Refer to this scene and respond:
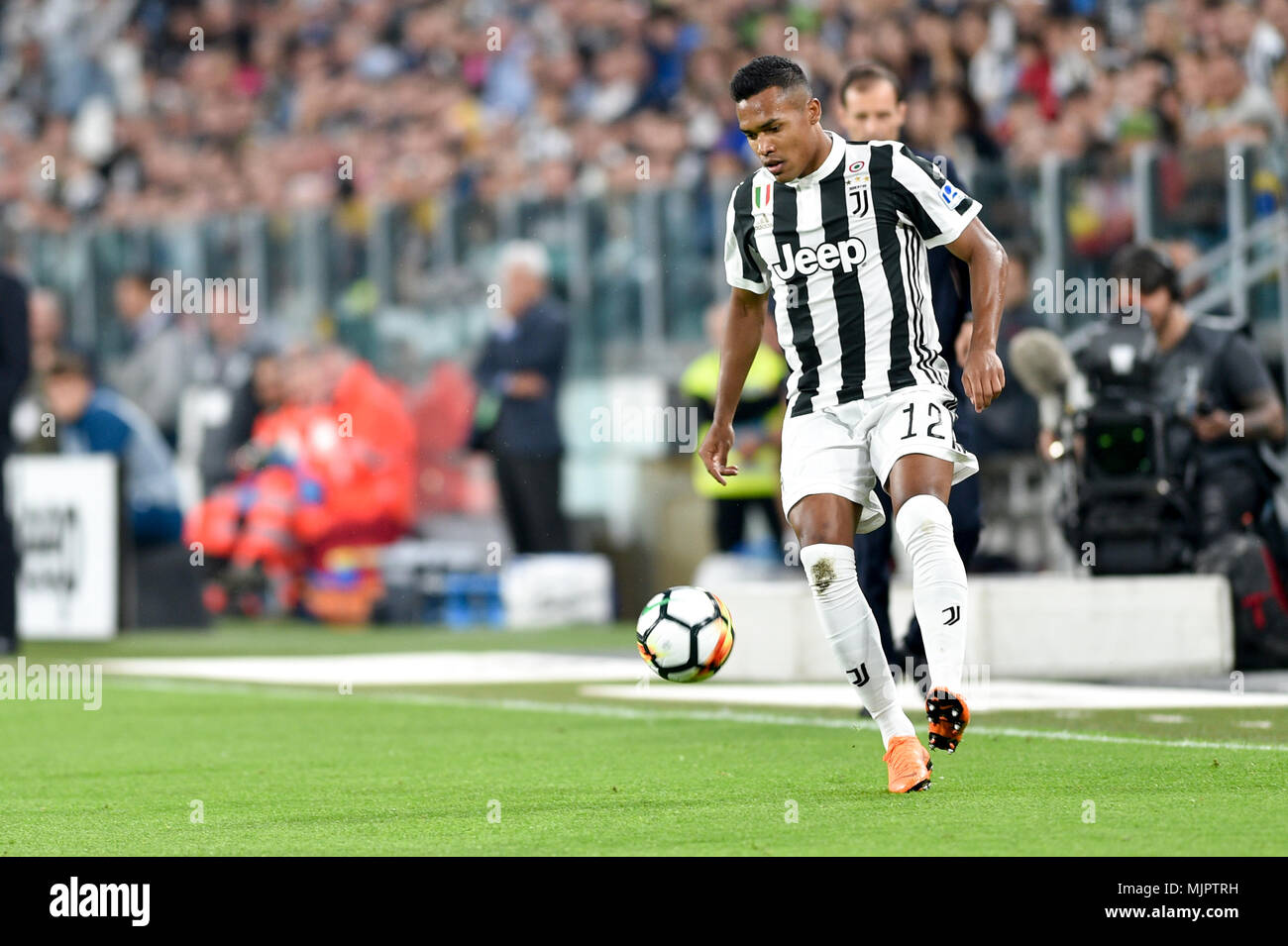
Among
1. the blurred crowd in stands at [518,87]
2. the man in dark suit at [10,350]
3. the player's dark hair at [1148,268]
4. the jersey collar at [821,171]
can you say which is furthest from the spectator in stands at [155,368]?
the jersey collar at [821,171]

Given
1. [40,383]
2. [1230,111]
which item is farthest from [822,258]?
[40,383]

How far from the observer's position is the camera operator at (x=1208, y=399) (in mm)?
11812

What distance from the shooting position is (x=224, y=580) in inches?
770

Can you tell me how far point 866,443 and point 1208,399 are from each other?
533 cm

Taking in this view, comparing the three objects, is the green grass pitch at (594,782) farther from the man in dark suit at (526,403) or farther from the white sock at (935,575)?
the man in dark suit at (526,403)

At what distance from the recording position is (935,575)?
6.74m

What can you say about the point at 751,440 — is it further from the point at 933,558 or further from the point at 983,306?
the point at 933,558

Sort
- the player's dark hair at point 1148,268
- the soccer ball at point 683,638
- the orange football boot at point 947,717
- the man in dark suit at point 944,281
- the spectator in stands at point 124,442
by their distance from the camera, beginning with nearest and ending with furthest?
the orange football boot at point 947,717
the soccer ball at point 683,638
the man in dark suit at point 944,281
the player's dark hair at point 1148,268
the spectator in stands at point 124,442

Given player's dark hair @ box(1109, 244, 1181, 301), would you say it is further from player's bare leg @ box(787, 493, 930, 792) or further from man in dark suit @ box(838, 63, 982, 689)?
player's bare leg @ box(787, 493, 930, 792)

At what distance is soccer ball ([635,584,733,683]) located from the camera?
7.29 m

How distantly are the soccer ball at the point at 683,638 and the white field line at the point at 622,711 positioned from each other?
1.57 meters

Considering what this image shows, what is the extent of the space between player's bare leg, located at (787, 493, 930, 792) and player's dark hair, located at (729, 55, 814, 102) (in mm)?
1181

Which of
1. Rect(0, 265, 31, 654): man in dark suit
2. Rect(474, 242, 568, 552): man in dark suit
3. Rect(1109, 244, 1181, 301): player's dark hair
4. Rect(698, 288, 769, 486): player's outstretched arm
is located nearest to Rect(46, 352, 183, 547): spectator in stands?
Rect(474, 242, 568, 552): man in dark suit

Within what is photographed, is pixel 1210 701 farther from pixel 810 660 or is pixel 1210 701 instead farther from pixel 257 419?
pixel 257 419
